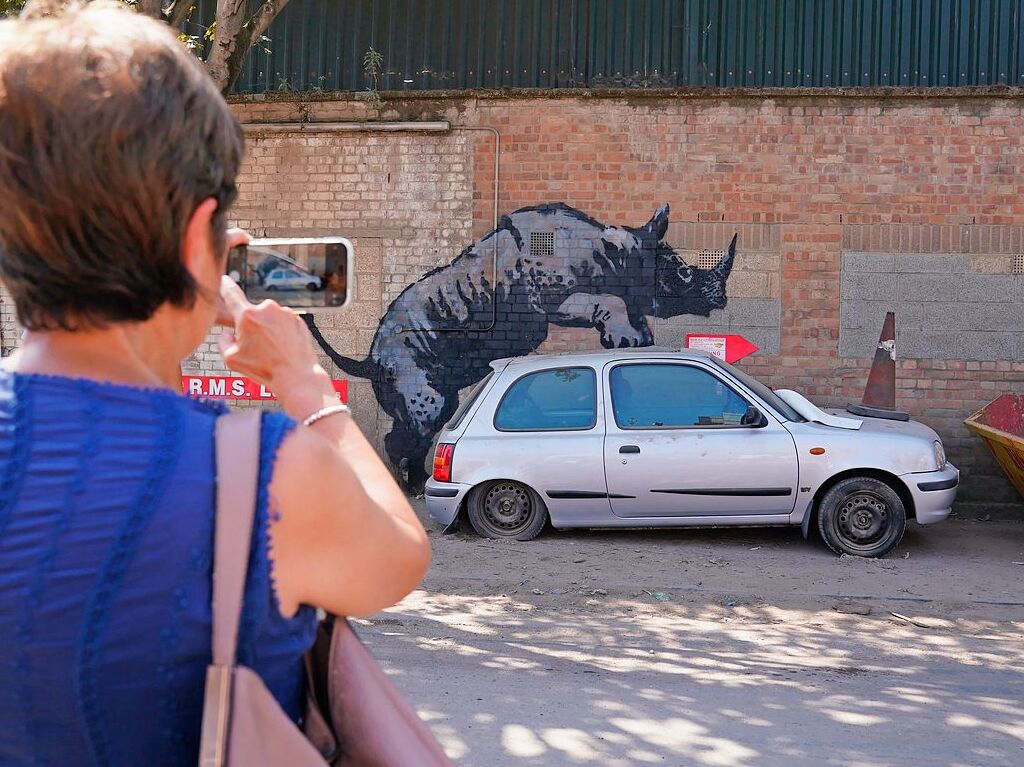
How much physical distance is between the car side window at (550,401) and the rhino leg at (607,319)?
7.11 feet

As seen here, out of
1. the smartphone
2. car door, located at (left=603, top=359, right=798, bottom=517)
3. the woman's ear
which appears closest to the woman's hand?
the woman's ear

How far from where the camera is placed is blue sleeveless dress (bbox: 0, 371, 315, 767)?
126 cm

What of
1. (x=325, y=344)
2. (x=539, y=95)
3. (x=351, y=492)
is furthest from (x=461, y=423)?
(x=351, y=492)

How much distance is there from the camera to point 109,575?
125cm

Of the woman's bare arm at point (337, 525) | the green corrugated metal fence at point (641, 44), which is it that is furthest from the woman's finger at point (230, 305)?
the green corrugated metal fence at point (641, 44)

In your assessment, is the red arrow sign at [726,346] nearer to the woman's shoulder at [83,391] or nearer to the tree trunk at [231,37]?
the tree trunk at [231,37]

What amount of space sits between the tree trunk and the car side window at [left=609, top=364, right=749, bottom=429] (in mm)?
3975

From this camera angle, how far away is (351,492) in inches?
54.0

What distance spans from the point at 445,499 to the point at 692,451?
2.07 m

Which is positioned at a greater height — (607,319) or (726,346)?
(607,319)

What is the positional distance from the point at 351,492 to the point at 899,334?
10.3 meters

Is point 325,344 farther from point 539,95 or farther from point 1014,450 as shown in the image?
point 1014,450

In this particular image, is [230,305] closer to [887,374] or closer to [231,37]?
[231,37]

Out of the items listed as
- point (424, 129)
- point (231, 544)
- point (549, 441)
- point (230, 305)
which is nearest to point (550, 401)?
point (549, 441)
